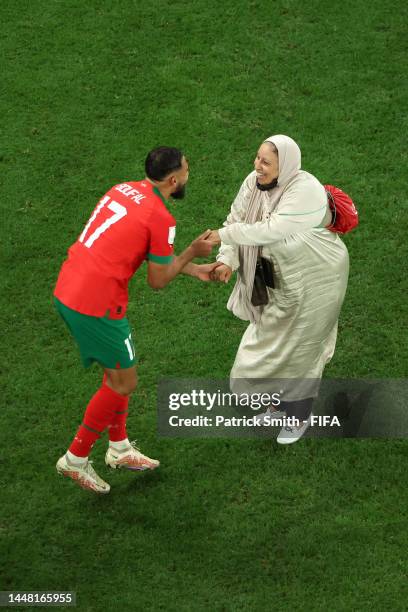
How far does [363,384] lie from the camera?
21.4ft

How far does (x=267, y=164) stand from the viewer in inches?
211

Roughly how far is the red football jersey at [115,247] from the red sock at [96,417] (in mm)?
515

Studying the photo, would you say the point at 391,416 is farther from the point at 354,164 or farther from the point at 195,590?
the point at 354,164

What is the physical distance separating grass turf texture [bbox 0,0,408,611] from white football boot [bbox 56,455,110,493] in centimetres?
9

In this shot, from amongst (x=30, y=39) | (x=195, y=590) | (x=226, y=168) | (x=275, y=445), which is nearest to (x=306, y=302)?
(x=275, y=445)

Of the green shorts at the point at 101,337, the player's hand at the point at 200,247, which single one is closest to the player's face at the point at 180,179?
the player's hand at the point at 200,247

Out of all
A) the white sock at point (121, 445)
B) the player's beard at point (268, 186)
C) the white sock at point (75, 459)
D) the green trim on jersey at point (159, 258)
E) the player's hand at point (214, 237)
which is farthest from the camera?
the white sock at point (121, 445)

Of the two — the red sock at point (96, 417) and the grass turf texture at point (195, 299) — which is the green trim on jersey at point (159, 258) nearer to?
the red sock at point (96, 417)

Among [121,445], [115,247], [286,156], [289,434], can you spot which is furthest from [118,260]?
[289,434]

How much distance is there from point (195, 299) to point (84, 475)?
173cm

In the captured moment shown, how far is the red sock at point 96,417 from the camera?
5543mm

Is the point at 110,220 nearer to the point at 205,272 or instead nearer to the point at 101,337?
the point at 101,337

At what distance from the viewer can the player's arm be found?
5.27 m

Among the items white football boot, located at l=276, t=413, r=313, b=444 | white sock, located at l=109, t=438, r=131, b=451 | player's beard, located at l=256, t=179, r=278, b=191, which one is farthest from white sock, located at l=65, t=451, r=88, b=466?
player's beard, located at l=256, t=179, r=278, b=191
